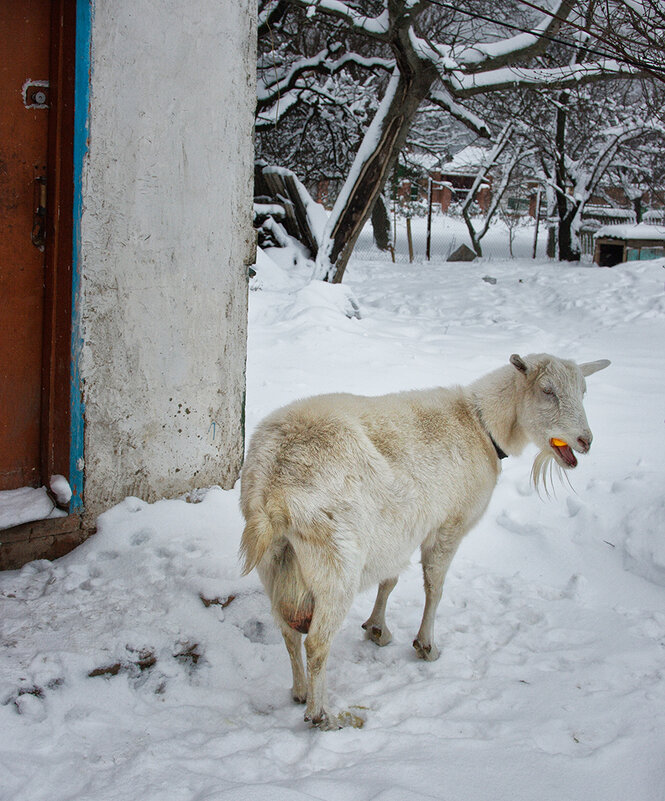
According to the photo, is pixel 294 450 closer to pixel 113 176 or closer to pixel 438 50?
pixel 113 176

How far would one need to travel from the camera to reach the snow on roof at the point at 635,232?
49.5ft

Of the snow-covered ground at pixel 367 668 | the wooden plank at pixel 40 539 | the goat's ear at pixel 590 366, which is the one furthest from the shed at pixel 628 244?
the wooden plank at pixel 40 539

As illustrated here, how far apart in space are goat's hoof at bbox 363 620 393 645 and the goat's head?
3.82 ft

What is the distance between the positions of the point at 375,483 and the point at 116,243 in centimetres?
183

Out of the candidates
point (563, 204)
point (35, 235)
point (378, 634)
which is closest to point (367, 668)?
point (378, 634)

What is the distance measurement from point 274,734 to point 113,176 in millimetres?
2634

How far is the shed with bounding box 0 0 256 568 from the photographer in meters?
3.30

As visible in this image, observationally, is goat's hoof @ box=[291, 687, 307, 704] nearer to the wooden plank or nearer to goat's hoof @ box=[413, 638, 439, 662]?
goat's hoof @ box=[413, 638, 439, 662]

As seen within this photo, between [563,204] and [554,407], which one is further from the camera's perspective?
[563,204]

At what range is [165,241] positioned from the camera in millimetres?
3627

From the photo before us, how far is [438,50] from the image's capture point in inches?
372

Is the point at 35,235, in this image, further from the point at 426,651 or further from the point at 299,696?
the point at 426,651

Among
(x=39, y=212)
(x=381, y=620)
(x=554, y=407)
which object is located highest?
(x=39, y=212)

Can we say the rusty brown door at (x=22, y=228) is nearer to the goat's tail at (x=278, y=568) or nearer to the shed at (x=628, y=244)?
the goat's tail at (x=278, y=568)
